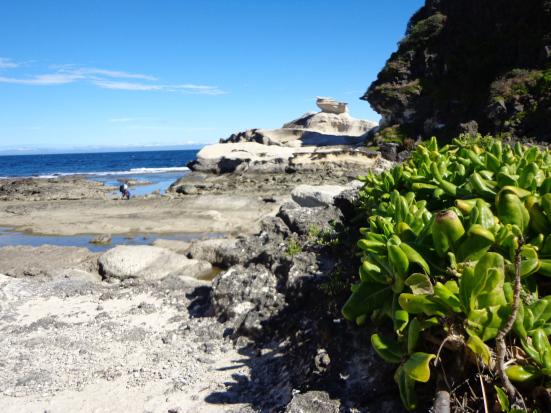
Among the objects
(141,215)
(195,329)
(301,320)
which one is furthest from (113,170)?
(301,320)

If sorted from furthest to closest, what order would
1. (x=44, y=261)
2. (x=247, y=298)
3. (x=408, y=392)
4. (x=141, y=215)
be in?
(x=141, y=215) → (x=44, y=261) → (x=247, y=298) → (x=408, y=392)

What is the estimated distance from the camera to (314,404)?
9.50ft

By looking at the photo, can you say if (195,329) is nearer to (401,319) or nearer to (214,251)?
(401,319)

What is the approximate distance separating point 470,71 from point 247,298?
37.4 m

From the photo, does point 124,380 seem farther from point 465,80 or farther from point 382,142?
point 465,80

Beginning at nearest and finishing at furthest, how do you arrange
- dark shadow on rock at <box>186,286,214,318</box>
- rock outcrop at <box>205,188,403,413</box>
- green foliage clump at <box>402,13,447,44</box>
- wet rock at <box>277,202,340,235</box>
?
rock outcrop at <box>205,188,403,413</box>, dark shadow on rock at <box>186,286,214,318</box>, wet rock at <box>277,202,340,235</box>, green foliage clump at <box>402,13,447,44</box>

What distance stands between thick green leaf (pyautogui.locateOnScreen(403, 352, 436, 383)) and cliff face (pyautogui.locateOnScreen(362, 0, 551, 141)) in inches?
951

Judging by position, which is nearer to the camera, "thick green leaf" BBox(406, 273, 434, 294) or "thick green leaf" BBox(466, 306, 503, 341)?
"thick green leaf" BBox(466, 306, 503, 341)

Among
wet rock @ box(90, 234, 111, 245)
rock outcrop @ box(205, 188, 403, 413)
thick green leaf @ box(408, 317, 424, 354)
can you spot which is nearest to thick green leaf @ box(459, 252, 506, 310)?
thick green leaf @ box(408, 317, 424, 354)

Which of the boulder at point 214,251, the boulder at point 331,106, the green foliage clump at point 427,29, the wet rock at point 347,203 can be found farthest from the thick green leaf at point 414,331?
the boulder at point 331,106

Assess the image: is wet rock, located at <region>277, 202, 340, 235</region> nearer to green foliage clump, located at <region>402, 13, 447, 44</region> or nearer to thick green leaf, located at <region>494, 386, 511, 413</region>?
thick green leaf, located at <region>494, 386, 511, 413</region>

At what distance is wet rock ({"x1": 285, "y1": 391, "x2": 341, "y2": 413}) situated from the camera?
112 inches

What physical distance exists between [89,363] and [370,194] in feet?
13.8

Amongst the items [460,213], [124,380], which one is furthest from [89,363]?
[460,213]
